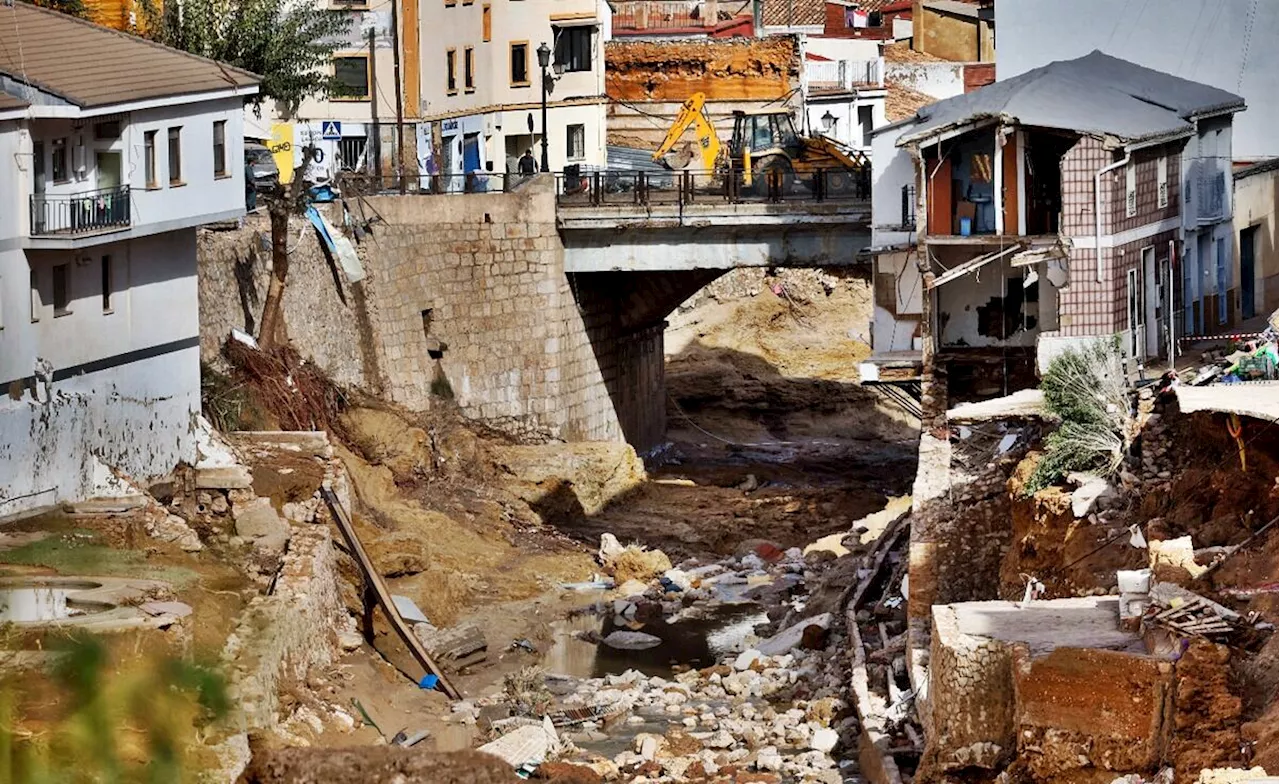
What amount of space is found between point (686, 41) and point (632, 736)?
34954 mm

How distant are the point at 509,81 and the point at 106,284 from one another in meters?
23.0

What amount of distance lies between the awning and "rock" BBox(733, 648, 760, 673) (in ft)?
20.8

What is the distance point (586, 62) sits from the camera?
52188 millimetres

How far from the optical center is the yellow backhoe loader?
40469mm

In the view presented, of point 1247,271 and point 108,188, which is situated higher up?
point 108,188

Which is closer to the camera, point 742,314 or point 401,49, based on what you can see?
point 401,49

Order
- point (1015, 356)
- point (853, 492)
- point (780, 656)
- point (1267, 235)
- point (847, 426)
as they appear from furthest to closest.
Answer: point (847, 426)
point (853, 492)
point (1267, 235)
point (1015, 356)
point (780, 656)

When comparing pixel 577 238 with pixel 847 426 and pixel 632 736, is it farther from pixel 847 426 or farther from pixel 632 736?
pixel 632 736

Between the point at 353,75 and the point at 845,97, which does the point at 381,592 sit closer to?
the point at 353,75

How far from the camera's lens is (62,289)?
92.4ft

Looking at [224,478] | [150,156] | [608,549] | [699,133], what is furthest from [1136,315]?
[699,133]

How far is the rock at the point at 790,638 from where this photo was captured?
29203 millimetres

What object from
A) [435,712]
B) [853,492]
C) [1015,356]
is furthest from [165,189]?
[853,492]

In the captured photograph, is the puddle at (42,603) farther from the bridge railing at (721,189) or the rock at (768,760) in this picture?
the bridge railing at (721,189)
